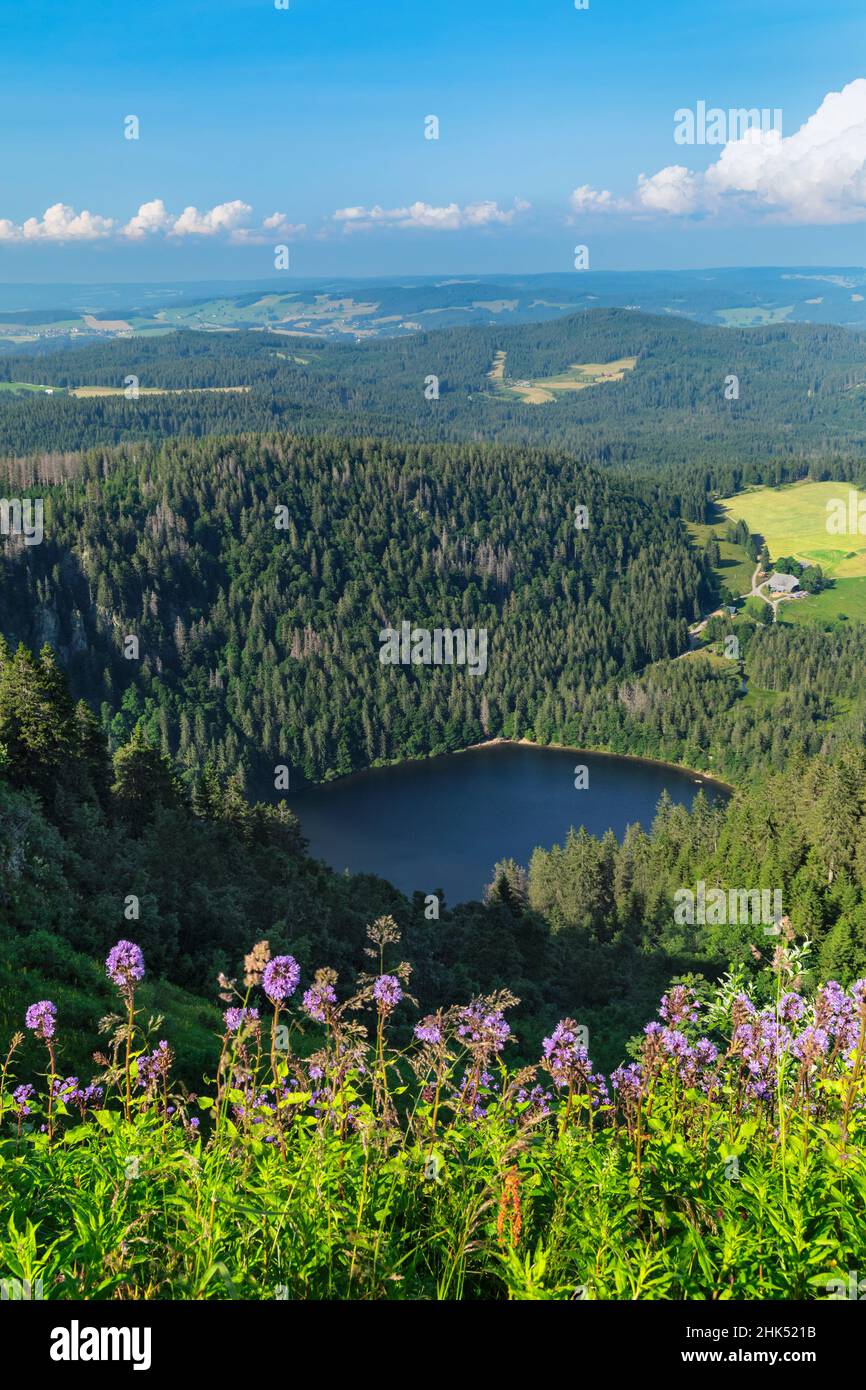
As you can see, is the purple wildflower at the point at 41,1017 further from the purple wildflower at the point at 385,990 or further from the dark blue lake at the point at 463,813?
the dark blue lake at the point at 463,813

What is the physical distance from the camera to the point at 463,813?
17100cm

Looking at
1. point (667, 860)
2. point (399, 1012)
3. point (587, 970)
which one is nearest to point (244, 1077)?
point (399, 1012)

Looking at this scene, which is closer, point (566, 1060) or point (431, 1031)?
point (431, 1031)

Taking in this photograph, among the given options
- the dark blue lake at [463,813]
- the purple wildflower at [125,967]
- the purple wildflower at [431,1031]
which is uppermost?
the purple wildflower at [125,967]

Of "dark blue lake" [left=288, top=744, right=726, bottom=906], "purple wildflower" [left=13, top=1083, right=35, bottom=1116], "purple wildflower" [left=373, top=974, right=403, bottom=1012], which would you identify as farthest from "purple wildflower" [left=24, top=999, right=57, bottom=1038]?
"dark blue lake" [left=288, top=744, right=726, bottom=906]

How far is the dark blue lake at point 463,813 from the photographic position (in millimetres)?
148250

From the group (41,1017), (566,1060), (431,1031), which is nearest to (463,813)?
(566,1060)

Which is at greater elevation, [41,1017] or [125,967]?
[125,967]

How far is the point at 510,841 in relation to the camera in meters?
158

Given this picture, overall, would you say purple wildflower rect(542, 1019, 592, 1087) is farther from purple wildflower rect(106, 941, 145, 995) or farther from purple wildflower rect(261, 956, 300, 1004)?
purple wildflower rect(106, 941, 145, 995)

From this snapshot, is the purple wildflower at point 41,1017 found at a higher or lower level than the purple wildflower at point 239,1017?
lower

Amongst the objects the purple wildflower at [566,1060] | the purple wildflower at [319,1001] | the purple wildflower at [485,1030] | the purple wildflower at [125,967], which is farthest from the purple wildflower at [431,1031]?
the purple wildflower at [125,967]

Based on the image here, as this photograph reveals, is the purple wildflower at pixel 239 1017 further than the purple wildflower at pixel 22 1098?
No

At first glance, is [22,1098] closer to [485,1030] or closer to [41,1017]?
[41,1017]
